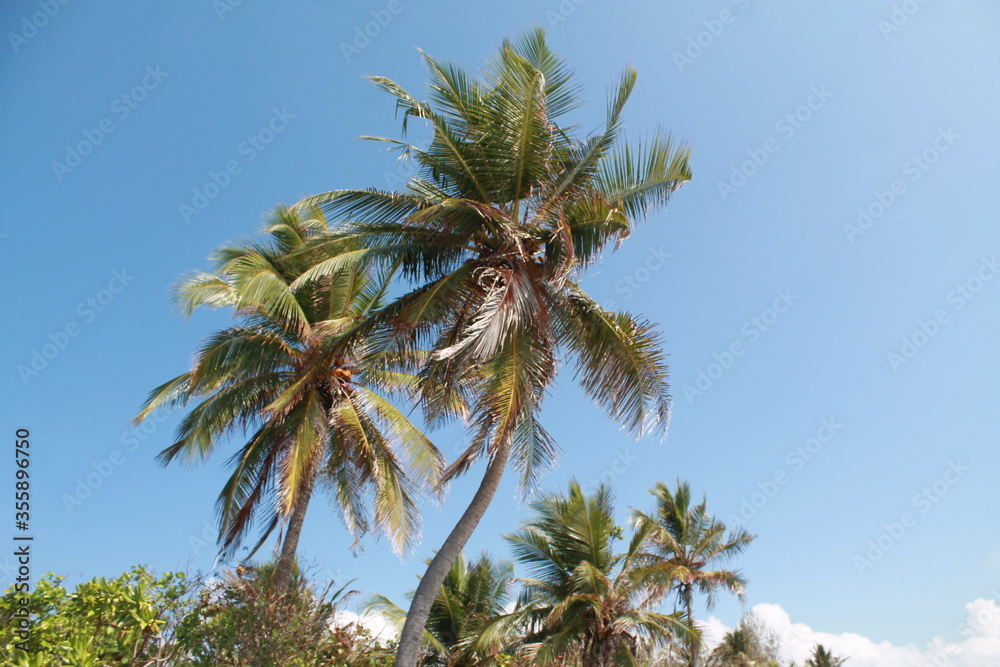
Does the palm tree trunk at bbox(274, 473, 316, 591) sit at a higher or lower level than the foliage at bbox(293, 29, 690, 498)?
lower

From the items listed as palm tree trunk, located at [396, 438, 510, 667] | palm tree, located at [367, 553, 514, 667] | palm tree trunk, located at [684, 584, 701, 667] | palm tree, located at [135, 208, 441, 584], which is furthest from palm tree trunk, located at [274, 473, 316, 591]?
palm tree trunk, located at [684, 584, 701, 667]

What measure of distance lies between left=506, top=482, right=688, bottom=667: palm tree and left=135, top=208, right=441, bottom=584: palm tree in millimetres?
5072

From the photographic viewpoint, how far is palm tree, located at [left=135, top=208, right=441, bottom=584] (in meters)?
12.6

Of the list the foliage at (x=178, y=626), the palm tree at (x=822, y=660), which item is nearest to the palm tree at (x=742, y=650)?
the palm tree at (x=822, y=660)

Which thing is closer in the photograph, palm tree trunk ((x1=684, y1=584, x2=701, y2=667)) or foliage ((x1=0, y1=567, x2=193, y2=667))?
foliage ((x1=0, y1=567, x2=193, y2=667))

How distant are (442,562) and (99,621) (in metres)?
4.46

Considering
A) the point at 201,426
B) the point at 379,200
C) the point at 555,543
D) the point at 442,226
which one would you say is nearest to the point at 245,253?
the point at 201,426

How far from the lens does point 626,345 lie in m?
9.88

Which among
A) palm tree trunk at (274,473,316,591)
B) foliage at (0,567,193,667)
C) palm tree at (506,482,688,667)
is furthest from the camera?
palm tree at (506,482,688,667)

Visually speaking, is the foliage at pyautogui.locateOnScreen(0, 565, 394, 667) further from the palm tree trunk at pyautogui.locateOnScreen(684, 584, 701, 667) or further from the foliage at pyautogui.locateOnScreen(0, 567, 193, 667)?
the palm tree trunk at pyautogui.locateOnScreen(684, 584, 701, 667)

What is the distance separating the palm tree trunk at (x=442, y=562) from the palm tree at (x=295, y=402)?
338 cm

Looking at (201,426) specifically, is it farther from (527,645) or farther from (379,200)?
(527,645)

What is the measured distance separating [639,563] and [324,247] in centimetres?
1220

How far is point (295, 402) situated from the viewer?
12.6 meters
